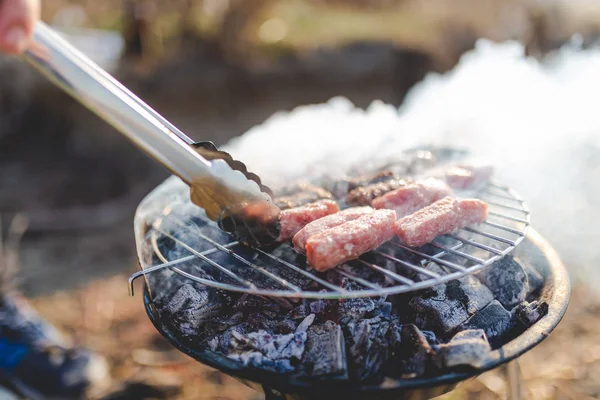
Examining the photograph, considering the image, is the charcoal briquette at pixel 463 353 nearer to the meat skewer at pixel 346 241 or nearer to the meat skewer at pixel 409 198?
the meat skewer at pixel 346 241

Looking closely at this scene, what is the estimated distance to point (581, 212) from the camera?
425 cm

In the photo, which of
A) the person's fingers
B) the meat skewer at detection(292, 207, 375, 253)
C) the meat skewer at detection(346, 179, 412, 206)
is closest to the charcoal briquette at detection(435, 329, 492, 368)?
the meat skewer at detection(292, 207, 375, 253)

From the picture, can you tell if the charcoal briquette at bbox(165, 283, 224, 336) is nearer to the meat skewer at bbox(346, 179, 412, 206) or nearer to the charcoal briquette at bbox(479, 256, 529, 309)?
the meat skewer at bbox(346, 179, 412, 206)

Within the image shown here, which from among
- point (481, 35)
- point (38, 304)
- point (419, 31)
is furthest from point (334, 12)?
point (38, 304)

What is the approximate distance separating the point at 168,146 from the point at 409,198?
1.31m

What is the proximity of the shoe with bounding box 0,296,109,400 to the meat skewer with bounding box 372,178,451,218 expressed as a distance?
269cm

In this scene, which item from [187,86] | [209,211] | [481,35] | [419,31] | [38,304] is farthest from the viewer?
[419,31]

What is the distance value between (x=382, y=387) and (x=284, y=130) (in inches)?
102

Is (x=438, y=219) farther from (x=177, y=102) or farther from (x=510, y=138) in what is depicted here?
(x=177, y=102)

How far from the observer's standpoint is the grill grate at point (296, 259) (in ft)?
6.88

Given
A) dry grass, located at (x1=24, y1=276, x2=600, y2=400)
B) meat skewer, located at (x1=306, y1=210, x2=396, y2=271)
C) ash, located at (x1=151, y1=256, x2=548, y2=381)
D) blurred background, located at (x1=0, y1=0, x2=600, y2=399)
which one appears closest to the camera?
ash, located at (x1=151, y1=256, x2=548, y2=381)

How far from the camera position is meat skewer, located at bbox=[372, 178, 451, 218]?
8.39 feet

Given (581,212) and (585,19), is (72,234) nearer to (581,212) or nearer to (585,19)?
(581,212)

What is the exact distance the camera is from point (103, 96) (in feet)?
6.01
